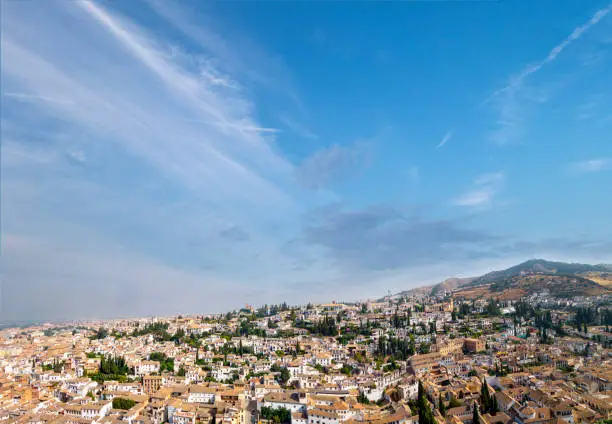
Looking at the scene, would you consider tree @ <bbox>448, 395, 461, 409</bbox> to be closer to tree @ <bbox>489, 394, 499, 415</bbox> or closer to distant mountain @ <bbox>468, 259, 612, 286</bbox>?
tree @ <bbox>489, 394, 499, 415</bbox>

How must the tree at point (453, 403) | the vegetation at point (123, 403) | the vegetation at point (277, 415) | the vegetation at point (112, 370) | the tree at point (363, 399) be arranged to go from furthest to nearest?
the vegetation at point (112, 370) → the tree at point (363, 399) → the vegetation at point (123, 403) → the tree at point (453, 403) → the vegetation at point (277, 415)

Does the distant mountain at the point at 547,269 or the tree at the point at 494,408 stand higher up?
the distant mountain at the point at 547,269

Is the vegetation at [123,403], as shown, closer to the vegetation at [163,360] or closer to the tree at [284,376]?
the vegetation at [163,360]

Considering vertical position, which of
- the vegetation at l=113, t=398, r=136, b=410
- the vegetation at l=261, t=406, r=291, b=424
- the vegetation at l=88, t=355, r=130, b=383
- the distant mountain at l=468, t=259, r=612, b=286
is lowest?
the vegetation at l=261, t=406, r=291, b=424

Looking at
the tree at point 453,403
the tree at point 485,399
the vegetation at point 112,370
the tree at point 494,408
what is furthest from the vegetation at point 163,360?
the tree at point 494,408

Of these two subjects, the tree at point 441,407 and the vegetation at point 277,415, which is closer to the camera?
the tree at point 441,407

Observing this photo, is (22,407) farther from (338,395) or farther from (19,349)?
(19,349)

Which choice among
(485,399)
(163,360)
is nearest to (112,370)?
(163,360)

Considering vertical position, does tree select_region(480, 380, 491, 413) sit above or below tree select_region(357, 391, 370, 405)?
above

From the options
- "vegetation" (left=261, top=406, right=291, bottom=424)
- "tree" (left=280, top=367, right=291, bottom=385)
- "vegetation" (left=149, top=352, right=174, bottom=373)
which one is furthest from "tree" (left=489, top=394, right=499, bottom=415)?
"vegetation" (left=149, top=352, right=174, bottom=373)
